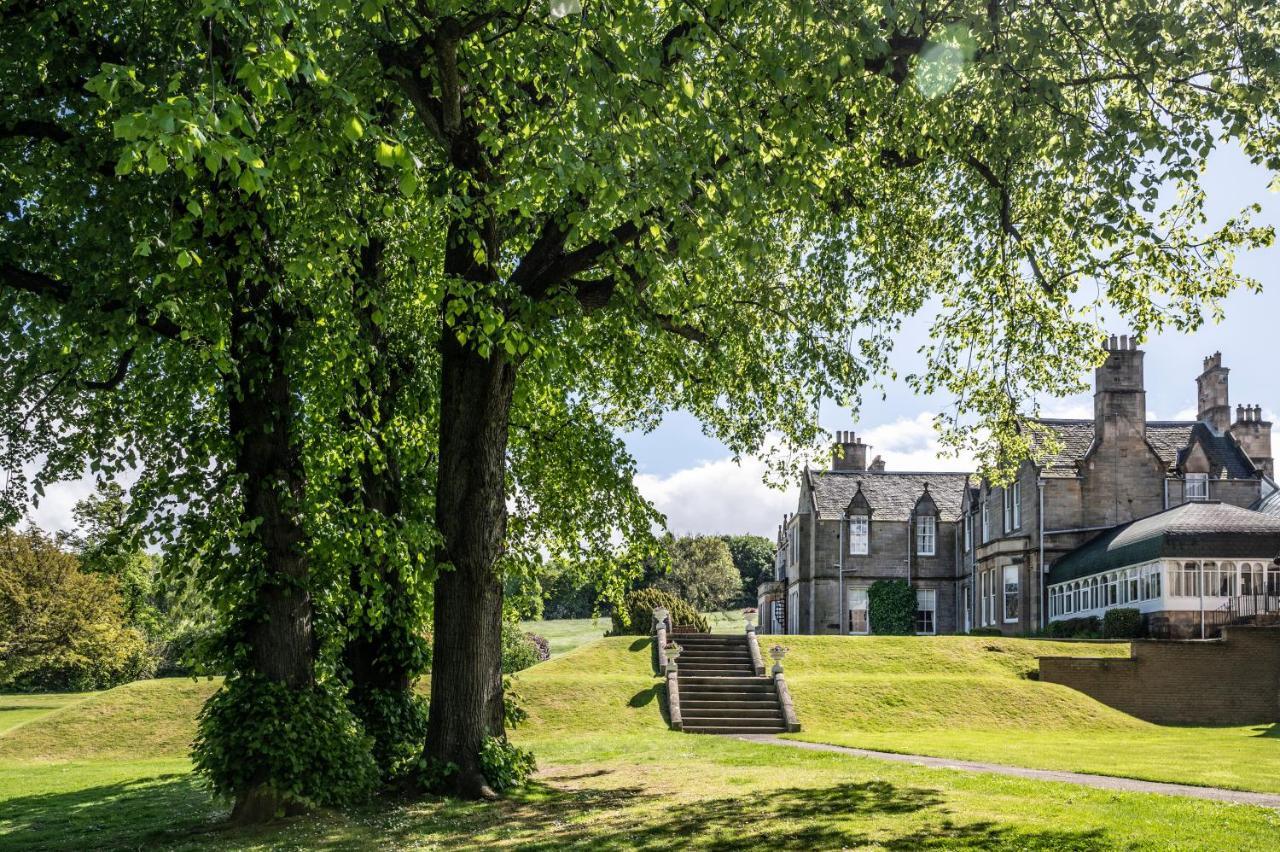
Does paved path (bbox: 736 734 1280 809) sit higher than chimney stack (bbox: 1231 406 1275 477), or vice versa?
chimney stack (bbox: 1231 406 1275 477)

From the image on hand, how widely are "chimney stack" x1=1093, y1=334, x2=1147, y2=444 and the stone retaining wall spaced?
14.3m

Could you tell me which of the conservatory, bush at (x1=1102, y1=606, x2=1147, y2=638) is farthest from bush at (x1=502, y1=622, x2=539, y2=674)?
the conservatory

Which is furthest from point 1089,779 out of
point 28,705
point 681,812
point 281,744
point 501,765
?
point 28,705

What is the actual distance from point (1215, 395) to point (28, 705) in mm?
53978

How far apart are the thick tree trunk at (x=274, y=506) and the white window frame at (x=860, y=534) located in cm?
4736

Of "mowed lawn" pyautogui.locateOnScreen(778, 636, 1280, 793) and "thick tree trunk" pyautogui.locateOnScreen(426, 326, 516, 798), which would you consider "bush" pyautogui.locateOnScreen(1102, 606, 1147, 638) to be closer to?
"mowed lawn" pyautogui.locateOnScreen(778, 636, 1280, 793)

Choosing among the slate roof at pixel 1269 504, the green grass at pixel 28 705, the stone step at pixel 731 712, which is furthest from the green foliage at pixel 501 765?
→ the slate roof at pixel 1269 504

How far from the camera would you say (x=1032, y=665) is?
3500cm

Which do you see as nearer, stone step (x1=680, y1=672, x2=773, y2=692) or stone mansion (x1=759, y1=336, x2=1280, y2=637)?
stone step (x1=680, y1=672, x2=773, y2=692)

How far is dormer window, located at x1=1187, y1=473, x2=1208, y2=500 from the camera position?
4538 centimetres

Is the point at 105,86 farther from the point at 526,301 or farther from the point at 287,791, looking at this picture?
the point at 287,791

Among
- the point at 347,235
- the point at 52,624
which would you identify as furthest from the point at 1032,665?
the point at 52,624

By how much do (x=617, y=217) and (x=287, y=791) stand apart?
8178 millimetres

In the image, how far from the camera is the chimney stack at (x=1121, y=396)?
45.6 m
